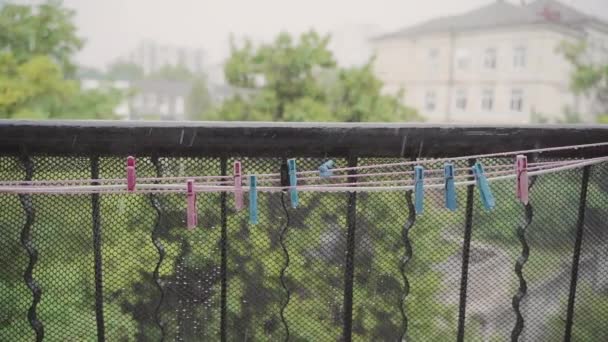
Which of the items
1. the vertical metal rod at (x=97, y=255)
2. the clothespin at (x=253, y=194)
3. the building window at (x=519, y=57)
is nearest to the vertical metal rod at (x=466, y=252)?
the clothespin at (x=253, y=194)

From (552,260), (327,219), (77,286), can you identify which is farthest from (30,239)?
(552,260)

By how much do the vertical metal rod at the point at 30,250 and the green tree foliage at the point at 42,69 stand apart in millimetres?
9792

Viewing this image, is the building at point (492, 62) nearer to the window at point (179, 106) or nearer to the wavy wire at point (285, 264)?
the wavy wire at point (285, 264)

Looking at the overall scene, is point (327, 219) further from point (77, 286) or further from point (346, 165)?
point (77, 286)

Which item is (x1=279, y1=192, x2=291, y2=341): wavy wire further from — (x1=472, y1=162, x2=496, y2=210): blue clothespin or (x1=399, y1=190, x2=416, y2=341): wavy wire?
(x1=472, y1=162, x2=496, y2=210): blue clothespin

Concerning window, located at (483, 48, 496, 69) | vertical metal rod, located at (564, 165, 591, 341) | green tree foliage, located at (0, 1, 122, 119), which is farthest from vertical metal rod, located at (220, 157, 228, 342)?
window, located at (483, 48, 496, 69)

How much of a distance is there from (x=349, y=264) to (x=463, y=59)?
107 ft

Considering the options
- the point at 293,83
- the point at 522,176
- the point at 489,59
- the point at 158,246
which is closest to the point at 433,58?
the point at 489,59

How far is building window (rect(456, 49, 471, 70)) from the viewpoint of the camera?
3064cm

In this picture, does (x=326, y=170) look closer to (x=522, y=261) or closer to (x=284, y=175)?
(x=284, y=175)

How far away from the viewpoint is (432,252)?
5.08 ft

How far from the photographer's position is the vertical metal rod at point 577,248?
4.76 ft

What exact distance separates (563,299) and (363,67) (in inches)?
536

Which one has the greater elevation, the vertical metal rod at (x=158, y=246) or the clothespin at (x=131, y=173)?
the clothespin at (x=131, y=173)
